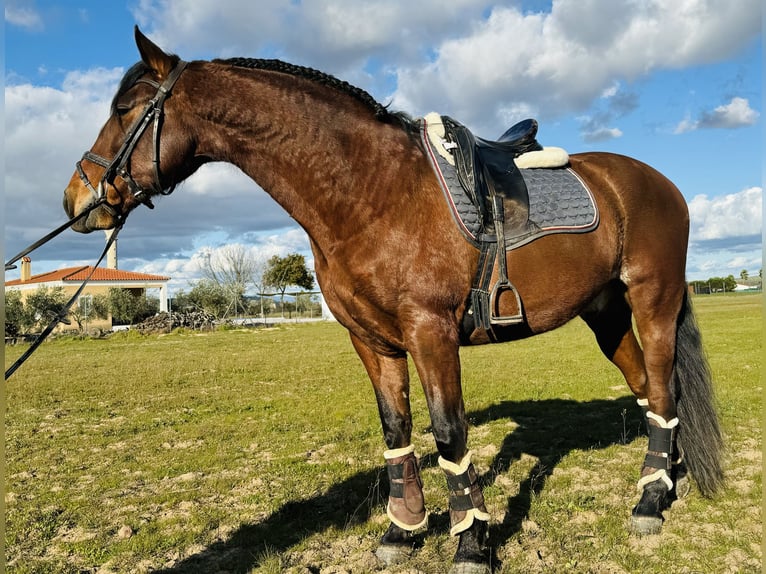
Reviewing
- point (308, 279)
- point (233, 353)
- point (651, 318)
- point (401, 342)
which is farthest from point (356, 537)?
point (308, 279)

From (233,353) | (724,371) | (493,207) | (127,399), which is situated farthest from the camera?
(233,353)

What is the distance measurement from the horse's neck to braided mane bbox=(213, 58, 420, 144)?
10cm

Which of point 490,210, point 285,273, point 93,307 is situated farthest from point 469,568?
point 285,273

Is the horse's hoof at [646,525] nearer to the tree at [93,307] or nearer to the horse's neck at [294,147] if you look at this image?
the horse's neck at [294,147]

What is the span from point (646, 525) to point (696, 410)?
1.15 metres

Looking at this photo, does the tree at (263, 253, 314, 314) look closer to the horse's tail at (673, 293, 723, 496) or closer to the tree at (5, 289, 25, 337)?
the tree at (5, 289, 25, 337)

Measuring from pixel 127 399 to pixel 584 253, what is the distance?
936cm

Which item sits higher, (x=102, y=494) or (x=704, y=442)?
(x=704, y=442)

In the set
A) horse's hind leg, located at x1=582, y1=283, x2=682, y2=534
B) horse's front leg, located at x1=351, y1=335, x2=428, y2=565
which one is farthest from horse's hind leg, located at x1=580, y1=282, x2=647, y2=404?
horse's front leg, located at x1=351, y1=335, x2=428, y2=565

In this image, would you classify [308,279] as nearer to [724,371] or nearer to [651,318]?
[724,371]

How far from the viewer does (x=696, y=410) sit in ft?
14.1

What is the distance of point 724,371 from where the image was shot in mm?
10867

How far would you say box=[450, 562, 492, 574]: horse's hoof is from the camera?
3064mm

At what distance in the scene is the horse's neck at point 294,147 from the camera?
10.2 feet
